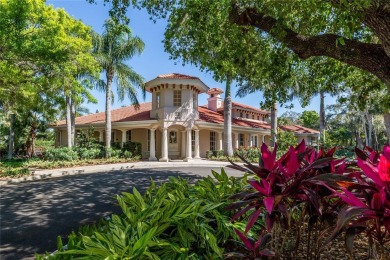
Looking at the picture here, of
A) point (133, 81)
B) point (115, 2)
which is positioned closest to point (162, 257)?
point (115, 2)

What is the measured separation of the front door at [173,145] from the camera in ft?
82.7

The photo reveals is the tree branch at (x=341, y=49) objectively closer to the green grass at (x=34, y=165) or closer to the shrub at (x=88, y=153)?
the green grass at (x=34, y=165)

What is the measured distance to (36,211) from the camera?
272 inches

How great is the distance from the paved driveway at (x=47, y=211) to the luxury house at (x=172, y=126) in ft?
42.4

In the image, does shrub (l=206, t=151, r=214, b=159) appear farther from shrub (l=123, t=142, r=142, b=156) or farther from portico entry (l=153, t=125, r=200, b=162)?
shrub (l=123, t=142, r=142, b=156)

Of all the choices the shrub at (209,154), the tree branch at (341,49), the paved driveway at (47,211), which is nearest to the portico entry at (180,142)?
the shrub at (209,154)

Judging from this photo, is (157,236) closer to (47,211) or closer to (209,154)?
(47,211)

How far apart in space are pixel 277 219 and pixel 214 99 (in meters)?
30.8

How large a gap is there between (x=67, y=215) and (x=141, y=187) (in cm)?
337

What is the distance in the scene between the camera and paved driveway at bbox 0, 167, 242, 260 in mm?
4871

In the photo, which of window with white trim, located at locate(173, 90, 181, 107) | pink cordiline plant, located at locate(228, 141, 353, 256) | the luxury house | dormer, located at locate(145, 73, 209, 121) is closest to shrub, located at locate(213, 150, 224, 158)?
the luxury house

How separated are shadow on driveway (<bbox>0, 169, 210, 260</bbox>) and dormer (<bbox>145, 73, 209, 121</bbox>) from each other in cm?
1321

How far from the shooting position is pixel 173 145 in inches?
998

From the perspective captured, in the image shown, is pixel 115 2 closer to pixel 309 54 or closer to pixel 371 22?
pixel 309 54
